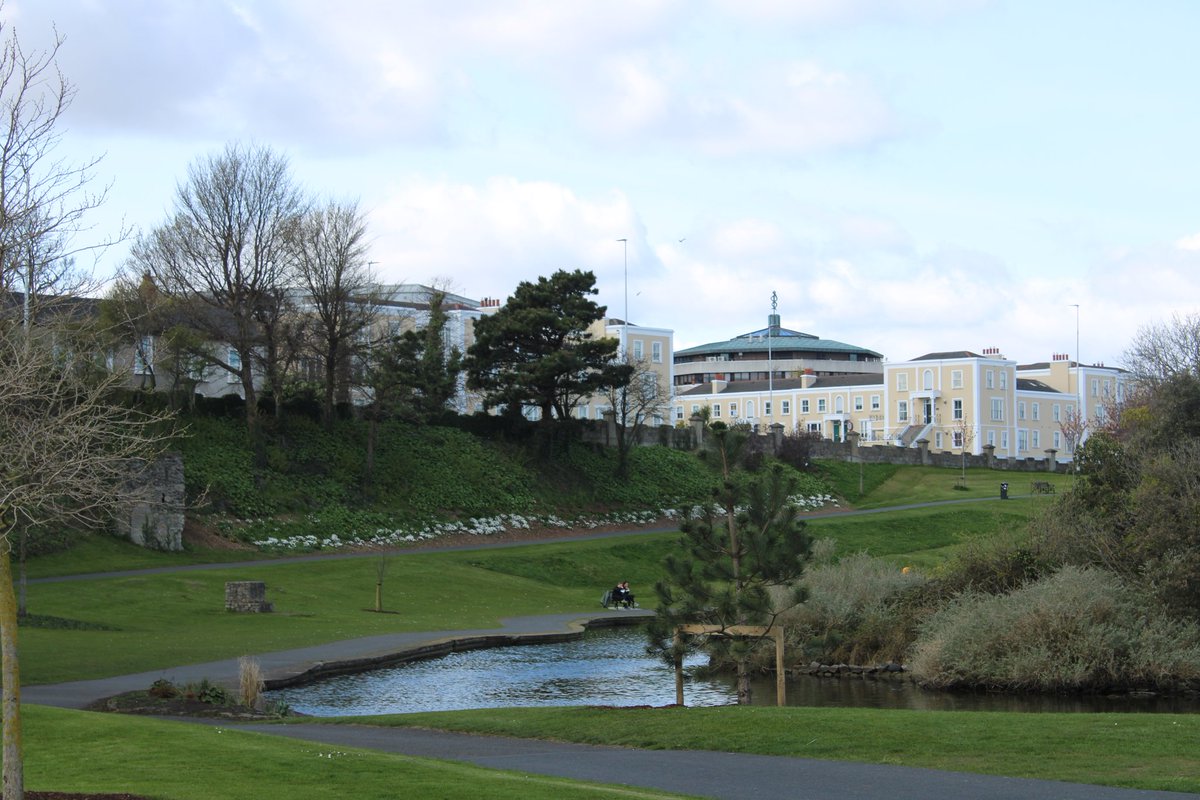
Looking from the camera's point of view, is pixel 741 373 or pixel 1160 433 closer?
pixel 1160 433

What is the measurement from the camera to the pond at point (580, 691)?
2273cm

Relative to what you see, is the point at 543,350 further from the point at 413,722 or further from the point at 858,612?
the point at 413,722

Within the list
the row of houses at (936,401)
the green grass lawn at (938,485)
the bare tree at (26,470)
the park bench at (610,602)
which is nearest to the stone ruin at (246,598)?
the park bench at (610,602)

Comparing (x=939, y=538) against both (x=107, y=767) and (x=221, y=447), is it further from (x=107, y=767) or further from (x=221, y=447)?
(x=107, y=767)

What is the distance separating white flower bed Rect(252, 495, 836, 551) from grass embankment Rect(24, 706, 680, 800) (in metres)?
32.2

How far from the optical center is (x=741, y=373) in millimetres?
154625

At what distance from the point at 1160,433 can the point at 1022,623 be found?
9.52 meters

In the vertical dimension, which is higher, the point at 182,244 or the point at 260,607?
the point at 182,244

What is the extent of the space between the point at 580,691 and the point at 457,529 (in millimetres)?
34265

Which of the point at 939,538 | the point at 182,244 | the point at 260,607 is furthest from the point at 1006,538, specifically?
the point at 182,244

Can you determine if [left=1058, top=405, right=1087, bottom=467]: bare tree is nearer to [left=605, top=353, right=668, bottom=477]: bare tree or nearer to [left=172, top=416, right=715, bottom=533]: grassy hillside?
[left=605, top=353, right=668, bottom=477]: bare tree

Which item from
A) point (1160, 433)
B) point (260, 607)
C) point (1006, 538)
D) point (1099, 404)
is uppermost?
point (1099, 404)

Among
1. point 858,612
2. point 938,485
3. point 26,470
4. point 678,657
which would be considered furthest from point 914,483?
point 26,470

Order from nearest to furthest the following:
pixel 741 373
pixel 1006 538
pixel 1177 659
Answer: pixel 1177 659
pixel 1006 538
pixel 741 373
